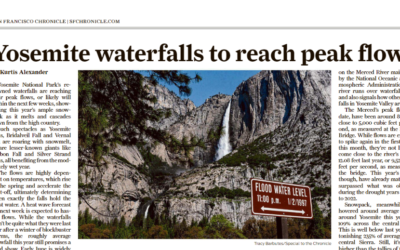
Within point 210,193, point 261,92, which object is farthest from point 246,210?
point 261,92

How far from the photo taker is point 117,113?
34.3 feet

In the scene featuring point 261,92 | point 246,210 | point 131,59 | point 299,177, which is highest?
point 261,92

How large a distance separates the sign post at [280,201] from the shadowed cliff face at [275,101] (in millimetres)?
75688

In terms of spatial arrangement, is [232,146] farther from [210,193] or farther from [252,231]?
[252,231]

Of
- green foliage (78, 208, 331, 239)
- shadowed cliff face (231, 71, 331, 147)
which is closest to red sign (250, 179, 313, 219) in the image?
green foliage (78, 208, 331, 239)

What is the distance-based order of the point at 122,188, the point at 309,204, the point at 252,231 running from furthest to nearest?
the point at 122,188
the point at 252,231
the point at 309,204

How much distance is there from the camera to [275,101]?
100625 mm

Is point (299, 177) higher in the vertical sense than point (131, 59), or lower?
lower

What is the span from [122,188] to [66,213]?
254 feet

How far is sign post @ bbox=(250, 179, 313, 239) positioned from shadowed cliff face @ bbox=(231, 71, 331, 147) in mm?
75688

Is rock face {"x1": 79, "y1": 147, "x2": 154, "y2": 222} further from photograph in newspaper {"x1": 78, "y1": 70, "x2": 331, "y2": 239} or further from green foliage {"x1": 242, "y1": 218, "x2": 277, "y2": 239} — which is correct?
green foliage {"x1": 242, "y1": 218, "x2": 277, "y2": 239}

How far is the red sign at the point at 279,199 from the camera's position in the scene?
6.67m

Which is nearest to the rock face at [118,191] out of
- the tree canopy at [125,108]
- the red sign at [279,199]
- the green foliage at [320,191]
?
the green foliage at [320,191]

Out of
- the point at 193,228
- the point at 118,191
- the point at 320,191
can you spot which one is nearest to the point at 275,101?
the point at 320,191
